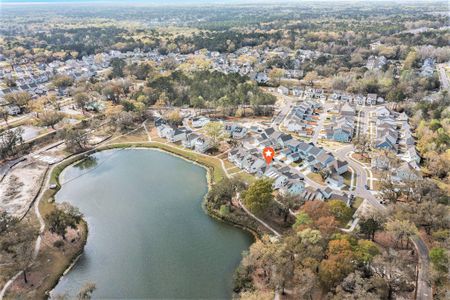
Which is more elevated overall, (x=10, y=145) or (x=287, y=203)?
(x=287, y=203)

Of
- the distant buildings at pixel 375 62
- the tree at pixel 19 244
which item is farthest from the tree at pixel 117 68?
the distant buildings at pixel 375 62

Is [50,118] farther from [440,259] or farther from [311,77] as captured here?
[311,77]

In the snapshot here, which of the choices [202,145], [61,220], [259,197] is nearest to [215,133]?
[202,145]

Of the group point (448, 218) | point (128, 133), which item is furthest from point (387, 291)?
point (128, 133)

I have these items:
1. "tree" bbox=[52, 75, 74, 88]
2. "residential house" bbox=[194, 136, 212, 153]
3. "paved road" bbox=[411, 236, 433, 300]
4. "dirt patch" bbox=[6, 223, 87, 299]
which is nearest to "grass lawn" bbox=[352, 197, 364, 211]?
"paved road" bbox=[411, 236, 433, 300]

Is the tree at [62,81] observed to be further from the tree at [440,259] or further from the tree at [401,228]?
the tree at [440,259]
